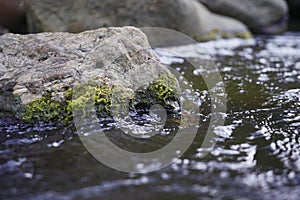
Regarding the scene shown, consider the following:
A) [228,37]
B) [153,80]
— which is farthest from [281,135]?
[228,37]

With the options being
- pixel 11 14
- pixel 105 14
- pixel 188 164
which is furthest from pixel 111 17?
pixel 188 164

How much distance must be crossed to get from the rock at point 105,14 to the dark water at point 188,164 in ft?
10.4

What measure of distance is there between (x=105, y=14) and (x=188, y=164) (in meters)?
4.52

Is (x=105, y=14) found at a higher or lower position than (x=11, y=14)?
higher

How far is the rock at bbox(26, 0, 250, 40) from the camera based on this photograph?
6.38 meters

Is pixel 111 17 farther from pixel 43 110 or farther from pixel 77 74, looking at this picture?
pixel 43 110

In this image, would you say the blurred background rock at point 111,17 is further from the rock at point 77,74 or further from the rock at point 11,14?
the rock at point 77,74

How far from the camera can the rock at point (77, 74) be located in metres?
3.19

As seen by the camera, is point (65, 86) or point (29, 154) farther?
point (65, 86)

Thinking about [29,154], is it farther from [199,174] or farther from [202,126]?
[202,126]

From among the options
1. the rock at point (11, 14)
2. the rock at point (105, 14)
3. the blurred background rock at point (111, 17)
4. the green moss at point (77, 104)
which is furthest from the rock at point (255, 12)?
the green moss at point (77, 104)

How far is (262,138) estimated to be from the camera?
2928 mm

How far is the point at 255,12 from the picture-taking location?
8.84 meters

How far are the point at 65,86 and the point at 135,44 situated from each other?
2.90 feet
